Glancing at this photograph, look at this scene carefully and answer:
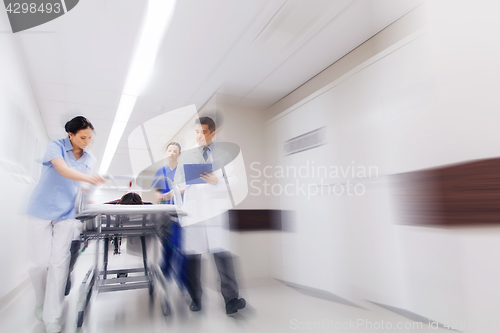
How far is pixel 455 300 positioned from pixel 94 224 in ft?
5.96

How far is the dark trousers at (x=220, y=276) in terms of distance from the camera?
1346 millimetres

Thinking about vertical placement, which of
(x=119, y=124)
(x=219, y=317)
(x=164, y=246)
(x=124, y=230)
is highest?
(x=119, y=124)

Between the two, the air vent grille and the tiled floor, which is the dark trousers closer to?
the tiled floor

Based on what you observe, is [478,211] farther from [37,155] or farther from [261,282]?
[37,155]

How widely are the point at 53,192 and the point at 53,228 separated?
0.18m

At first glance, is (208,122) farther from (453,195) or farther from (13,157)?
(13,157)

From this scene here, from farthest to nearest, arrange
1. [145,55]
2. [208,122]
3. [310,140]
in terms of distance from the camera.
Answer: [145,55] < [208,122] < [310,140]

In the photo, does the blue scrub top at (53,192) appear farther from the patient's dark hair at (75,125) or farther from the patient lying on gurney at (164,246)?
the patient lying on gurney at (164,246)

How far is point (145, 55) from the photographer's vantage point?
1.96 metres

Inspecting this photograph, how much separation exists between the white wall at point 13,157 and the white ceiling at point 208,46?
19 cm

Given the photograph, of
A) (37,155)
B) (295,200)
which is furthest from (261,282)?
(37,155)

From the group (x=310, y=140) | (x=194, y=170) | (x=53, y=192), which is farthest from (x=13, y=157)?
(x=310, y=140)

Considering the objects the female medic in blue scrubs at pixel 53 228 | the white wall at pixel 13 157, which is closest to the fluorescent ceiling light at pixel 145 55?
the female medic in blue scrubs at pixel 53 228

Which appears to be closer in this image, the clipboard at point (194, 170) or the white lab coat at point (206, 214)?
the clipboard at point (194, 170)
